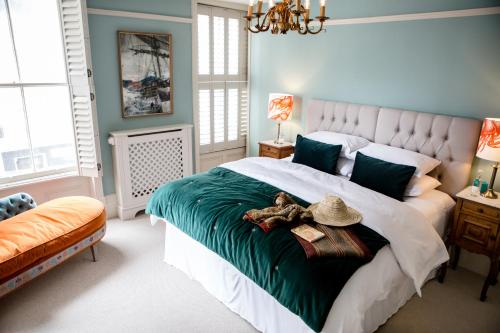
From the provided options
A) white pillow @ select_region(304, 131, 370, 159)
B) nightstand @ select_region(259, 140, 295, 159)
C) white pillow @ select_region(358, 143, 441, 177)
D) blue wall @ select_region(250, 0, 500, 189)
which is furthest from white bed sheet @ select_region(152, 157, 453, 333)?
nightstand @ select_region(259, 140, 295, 159)

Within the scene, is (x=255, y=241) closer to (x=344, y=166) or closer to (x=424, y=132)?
(x=344, y=166)

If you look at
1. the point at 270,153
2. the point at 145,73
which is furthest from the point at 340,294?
the point at 145,73

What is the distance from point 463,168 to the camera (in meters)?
2.95

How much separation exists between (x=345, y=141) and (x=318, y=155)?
1.03ft

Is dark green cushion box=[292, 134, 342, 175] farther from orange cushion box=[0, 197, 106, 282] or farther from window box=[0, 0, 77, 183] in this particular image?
window box=[0, 0, 77, 183]

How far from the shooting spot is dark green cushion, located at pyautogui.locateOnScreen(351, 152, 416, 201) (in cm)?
280

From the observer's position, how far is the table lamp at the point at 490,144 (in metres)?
2.54

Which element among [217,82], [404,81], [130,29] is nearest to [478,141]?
[404,81]

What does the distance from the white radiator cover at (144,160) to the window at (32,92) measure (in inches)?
20.1

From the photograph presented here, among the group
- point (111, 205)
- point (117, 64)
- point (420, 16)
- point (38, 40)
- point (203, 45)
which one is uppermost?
point (420, 16)

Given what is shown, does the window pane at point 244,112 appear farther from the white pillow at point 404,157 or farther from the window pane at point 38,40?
the window pane at point 38,40

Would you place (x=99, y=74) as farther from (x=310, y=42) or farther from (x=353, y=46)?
(x=353, y=46)

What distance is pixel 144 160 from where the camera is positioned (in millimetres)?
3822

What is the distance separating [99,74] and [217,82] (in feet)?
5.14
